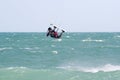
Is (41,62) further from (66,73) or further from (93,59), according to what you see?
(66,73)

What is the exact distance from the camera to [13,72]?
3262 cm

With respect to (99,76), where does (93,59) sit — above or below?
below

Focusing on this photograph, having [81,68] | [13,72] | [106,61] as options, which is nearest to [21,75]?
[13,72]

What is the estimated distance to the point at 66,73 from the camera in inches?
1254

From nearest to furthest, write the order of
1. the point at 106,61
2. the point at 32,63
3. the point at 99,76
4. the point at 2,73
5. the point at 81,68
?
the point at 99,76 < the point at 2,73 < the point at 81,68 < the point at 32,63 < the point at 106,61

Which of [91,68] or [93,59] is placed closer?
[91,68]

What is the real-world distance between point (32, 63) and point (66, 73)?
1083 cm

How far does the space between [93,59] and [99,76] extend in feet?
55.2

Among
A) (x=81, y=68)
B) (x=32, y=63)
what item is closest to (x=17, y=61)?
(x=32, y=63)

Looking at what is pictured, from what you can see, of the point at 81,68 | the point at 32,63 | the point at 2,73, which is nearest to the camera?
the point at 2,73

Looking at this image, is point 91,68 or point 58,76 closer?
point 58,76

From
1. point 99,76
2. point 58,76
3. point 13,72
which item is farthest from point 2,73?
point 99,76

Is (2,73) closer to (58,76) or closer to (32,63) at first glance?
(58,76)

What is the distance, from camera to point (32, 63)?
42.2m
